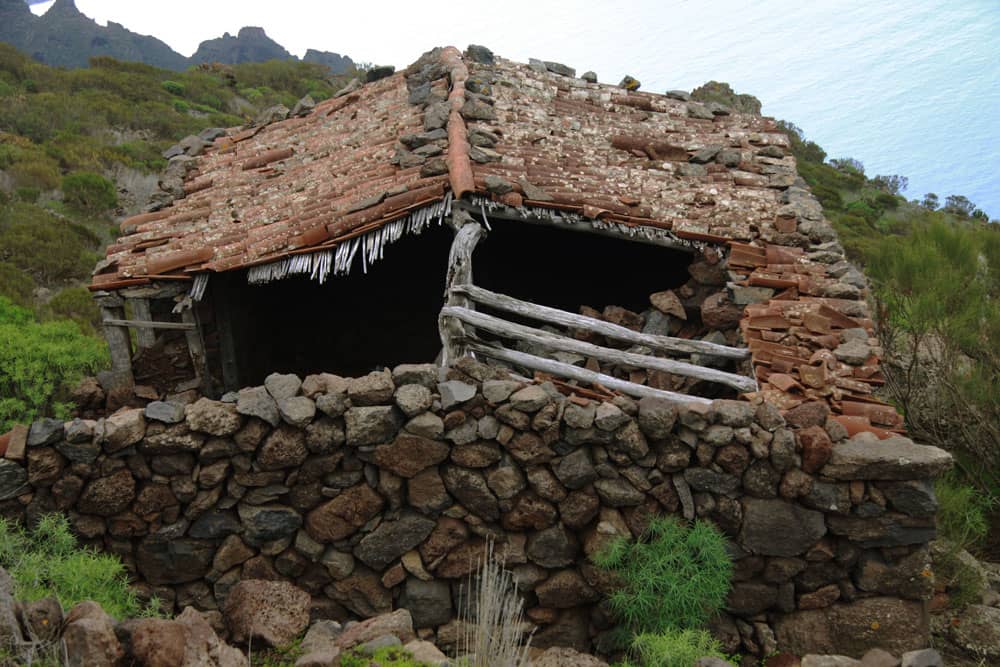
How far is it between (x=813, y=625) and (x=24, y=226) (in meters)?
13.3

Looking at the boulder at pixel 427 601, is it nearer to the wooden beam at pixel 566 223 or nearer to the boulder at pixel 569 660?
the boulder at pixel 569 660

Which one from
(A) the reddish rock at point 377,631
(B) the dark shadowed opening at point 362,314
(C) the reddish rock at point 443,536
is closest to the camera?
(A) the reddish rock at point 377,631

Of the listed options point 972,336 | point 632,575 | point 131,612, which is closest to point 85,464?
point 131,612

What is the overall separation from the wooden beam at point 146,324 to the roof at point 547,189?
0.94ft

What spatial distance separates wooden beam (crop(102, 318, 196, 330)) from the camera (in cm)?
566

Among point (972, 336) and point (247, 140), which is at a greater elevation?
point (247, 140)

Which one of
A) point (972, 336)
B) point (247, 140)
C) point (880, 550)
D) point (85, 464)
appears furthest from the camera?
point (247, 140)

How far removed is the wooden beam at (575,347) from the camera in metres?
5.13

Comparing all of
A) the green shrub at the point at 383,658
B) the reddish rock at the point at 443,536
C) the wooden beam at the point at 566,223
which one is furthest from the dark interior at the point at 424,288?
the green shrub at the point at 383,658

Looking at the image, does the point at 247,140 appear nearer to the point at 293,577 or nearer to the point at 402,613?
the point at 293,577

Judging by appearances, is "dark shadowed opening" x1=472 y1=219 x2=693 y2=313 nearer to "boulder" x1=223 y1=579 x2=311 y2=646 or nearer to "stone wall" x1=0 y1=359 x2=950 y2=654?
"stone wall" x1=0 y1=359 x2=950 y2=654

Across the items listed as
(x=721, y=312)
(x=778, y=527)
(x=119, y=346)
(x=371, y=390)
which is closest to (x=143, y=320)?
(x=119, y=346)

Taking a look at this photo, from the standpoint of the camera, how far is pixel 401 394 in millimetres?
4430

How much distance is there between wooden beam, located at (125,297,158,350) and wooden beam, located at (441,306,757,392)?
245cm
